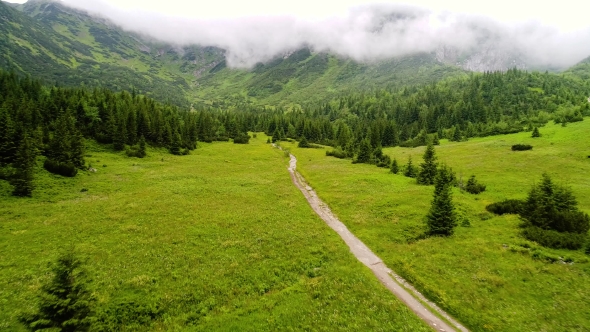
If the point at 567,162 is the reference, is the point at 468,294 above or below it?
below

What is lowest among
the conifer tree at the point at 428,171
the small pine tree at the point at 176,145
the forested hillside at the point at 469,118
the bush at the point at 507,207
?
the bush at the point at 507,207

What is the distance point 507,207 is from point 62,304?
45.4 meters

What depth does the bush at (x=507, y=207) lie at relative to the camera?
35944mm

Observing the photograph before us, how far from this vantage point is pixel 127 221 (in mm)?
35688

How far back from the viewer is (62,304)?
1301 centimetres

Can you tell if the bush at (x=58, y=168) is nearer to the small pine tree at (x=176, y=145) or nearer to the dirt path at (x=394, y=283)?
the small pine tree at (x=176, y=145)

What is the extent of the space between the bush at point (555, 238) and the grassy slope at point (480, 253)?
1027 mm

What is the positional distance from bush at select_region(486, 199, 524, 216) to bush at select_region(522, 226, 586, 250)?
704 cm

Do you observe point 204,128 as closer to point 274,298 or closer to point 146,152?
point 146,152

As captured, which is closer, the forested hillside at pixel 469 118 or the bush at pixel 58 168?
the bush at pixel 58 168

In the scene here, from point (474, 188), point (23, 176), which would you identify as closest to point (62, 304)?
point (23, 176)

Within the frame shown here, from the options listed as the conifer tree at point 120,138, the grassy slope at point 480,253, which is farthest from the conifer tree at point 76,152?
the grassy slope at point 480,253

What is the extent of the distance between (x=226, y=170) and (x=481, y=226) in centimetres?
5729

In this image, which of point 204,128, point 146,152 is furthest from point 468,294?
point 204,128
